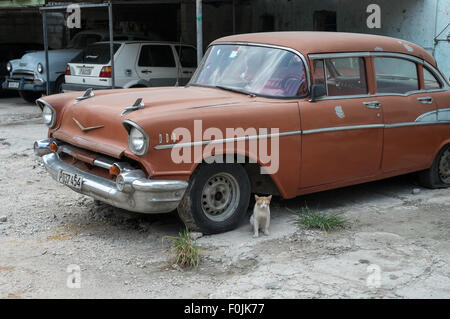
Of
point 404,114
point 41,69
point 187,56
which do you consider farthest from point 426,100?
point 41,69

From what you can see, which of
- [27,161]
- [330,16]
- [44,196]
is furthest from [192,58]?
[44,196]

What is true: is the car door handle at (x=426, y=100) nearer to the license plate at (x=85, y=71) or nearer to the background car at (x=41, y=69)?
the license plate at (x=85, y=71)

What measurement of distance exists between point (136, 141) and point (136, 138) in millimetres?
24

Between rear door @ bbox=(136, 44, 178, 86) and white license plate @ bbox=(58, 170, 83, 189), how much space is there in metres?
7.06

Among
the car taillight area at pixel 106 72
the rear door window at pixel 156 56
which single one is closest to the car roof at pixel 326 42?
the car taillight area at pixel 106 72

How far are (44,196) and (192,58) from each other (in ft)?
24.0

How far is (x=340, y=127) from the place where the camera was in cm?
567

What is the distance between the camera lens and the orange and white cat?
5.12m

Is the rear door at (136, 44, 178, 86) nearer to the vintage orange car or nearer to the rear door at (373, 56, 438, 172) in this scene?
the vintage orange car

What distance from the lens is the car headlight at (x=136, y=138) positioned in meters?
4.61

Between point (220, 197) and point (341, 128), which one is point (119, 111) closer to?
point (220, 197)

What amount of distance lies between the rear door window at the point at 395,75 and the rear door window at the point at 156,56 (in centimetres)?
687

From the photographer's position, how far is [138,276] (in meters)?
4.38

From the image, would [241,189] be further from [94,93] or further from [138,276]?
[94,93]
